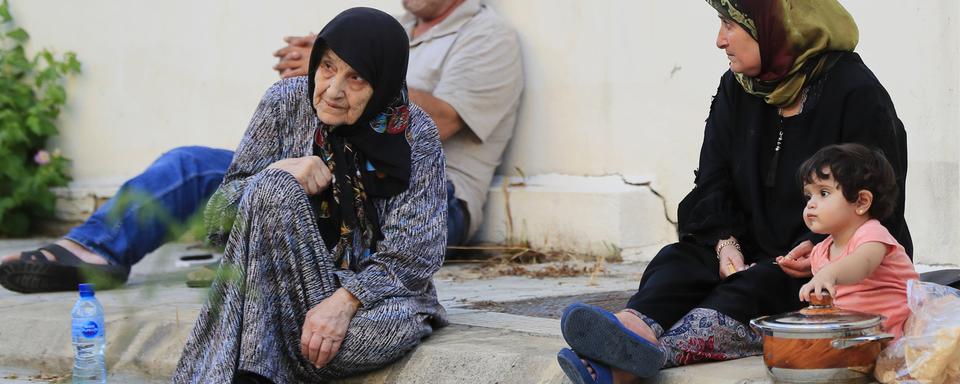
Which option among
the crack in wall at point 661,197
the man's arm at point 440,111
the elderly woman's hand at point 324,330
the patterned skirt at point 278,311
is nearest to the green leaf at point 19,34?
the man's arm at point 440,111

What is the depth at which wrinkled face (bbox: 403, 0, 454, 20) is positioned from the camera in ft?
17.3

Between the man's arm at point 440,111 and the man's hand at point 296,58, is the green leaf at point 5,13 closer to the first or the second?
the man's hand at point 296,58

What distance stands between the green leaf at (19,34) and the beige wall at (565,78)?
5 centimetres

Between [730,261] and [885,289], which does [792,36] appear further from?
[885,289]

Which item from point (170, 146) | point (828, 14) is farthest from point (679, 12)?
point (170, 146)

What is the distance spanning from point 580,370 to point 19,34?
240 inches

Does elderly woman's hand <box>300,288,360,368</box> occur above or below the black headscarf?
below

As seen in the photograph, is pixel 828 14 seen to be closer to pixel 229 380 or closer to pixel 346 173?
pixel 346 173

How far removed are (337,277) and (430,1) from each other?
2256mm

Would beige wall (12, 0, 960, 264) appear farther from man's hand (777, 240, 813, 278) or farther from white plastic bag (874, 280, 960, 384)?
white plastic bag (874, 280, 960, 384)

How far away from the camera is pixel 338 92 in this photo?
324 centimetres

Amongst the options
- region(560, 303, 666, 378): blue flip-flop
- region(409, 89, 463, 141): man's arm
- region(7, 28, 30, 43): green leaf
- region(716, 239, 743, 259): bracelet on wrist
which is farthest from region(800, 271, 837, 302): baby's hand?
region(7, 28, 30, 43): green leaf

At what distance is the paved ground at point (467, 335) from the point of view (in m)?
3.07

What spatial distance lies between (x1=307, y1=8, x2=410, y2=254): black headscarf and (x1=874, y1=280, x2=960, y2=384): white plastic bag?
4.44 ft
